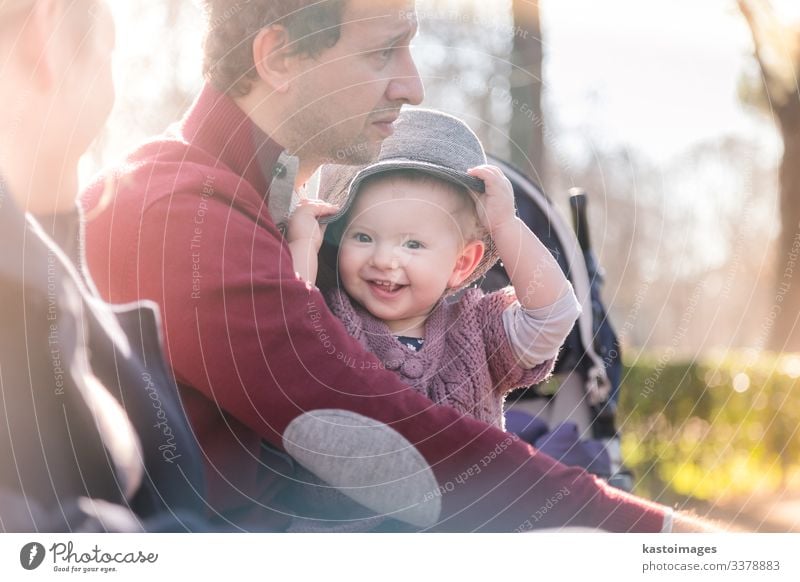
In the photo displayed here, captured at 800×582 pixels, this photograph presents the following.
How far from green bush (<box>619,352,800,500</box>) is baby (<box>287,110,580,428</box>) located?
0.85 meters

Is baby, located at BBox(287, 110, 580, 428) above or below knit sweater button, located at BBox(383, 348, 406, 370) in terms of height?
above

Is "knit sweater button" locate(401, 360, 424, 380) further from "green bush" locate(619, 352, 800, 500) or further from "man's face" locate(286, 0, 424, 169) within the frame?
"green bush" locate(619, 352, 800, 500)

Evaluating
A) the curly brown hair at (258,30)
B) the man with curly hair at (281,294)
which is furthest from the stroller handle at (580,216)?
the curly brown hair at (258,30)

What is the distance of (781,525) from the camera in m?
1.54

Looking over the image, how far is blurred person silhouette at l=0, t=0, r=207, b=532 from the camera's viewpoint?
1269 millimetres

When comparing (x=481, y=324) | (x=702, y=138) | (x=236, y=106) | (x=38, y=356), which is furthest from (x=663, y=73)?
(x=38, y=356)

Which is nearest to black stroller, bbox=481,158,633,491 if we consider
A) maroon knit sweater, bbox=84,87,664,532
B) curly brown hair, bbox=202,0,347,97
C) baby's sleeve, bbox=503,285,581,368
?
baby's sleeve, bbox=503,285,581,368

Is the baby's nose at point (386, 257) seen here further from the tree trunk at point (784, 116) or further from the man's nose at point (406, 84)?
the tree trunk at point (784, 116)

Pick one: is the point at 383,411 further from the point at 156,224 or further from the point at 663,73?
the point at 663,73

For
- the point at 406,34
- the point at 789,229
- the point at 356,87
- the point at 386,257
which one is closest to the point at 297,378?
the point at 386,257

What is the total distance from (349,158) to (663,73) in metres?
0.59

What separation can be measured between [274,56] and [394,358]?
1.52ft

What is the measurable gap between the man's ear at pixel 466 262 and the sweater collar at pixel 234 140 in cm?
27
